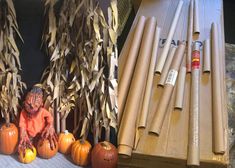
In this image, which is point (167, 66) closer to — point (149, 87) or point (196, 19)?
point (149, 87)

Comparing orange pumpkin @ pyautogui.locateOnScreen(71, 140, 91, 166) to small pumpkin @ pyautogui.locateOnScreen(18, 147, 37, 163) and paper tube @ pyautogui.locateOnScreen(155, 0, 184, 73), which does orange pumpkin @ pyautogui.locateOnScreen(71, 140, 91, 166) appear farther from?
paper tube @ pyautogui.locateOnScreen(155, 0, 184, 73)

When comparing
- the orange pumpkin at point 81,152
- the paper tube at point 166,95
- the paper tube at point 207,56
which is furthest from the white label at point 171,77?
the orange pumpkin at point 81,152

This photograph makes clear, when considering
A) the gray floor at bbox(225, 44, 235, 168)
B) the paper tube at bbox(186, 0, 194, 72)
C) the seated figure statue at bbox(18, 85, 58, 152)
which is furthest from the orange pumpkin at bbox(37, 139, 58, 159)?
the gray floor at bbox(225, 44, 235, 168)

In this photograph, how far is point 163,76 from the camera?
104cm

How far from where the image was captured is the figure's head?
63 centimetres

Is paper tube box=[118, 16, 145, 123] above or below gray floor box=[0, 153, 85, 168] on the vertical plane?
above

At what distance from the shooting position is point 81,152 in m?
0.66

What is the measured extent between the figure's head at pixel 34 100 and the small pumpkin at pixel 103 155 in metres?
0.15

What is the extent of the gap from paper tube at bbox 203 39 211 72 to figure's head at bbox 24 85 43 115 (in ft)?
2.17

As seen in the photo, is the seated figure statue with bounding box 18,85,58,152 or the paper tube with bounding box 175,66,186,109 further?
the paper tube with bounding box 175,66,186,109

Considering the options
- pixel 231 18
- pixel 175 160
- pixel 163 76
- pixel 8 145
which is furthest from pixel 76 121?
pixel 231 18

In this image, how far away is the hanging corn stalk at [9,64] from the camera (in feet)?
1.92

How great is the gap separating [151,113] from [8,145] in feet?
1.46

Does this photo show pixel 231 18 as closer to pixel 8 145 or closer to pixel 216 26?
pixel 216 26
